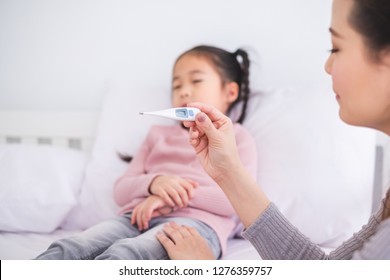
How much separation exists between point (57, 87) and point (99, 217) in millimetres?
369

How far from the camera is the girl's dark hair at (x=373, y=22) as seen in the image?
1.68ft

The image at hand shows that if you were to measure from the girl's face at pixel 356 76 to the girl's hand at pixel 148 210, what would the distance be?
42 centimetres

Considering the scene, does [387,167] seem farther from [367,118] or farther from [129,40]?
[129,40]

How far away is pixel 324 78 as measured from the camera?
108 centimetres

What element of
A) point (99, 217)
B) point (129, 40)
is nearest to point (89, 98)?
point (129, 40)

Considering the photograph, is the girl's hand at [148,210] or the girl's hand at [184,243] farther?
the girl's hand at [148,210]

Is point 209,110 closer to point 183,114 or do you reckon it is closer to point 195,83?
point 183,114

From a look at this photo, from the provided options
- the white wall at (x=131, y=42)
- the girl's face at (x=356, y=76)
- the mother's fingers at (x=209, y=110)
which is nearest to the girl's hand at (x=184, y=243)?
the mother's fingers at (x=209, y=110)

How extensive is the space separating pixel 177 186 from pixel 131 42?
449 mm

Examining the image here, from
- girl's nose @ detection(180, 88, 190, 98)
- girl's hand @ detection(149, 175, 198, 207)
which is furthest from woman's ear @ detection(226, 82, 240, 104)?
girl's hand @ detection(149, 175, 198, 207)

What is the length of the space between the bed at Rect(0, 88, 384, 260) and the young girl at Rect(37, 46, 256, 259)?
0.19 feet

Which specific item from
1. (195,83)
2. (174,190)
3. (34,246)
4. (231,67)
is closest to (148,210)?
(174,190)

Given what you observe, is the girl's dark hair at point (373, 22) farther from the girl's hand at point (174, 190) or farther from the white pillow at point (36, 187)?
the white pillow at point (36, 187)

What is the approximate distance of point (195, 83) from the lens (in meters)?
1.03
